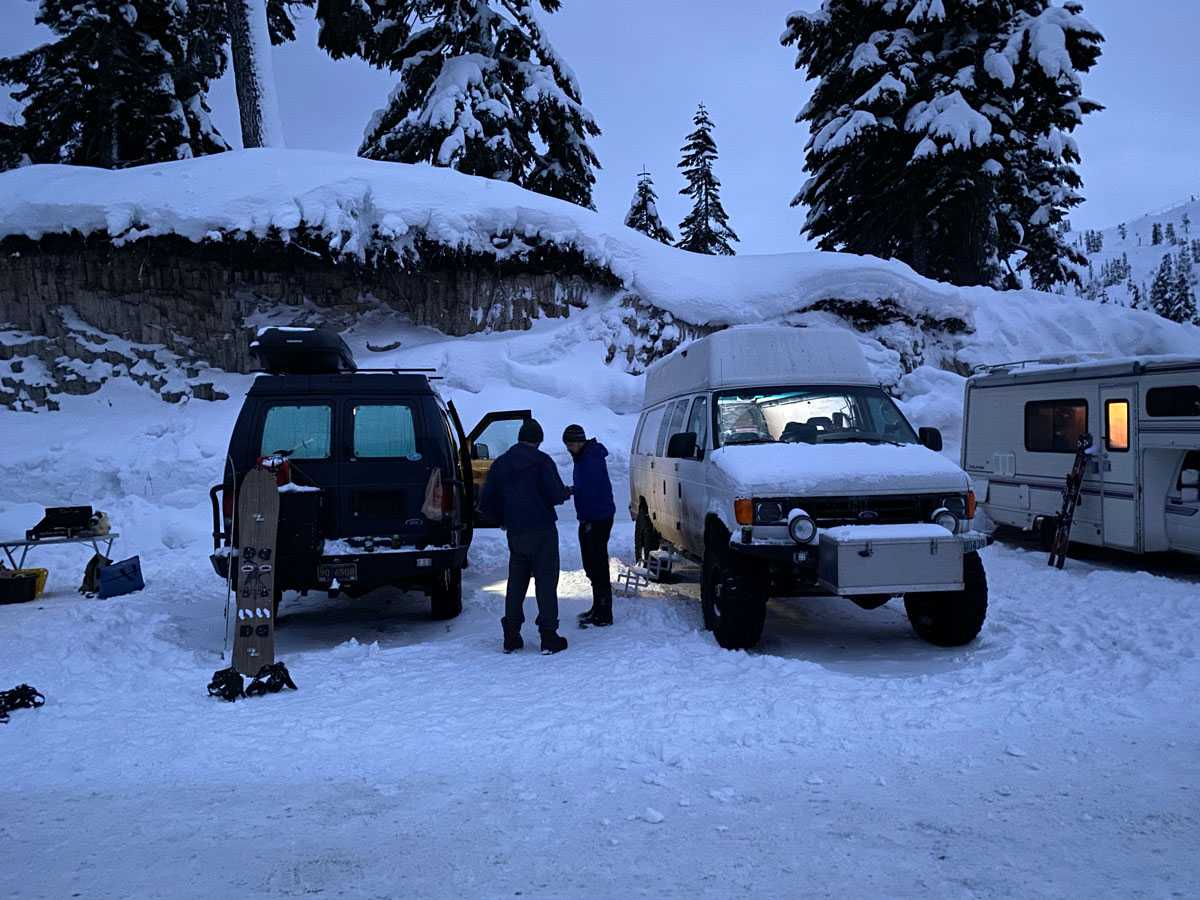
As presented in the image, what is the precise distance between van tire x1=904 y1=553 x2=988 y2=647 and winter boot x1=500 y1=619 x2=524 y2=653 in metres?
3.28

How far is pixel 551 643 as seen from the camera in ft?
20.6

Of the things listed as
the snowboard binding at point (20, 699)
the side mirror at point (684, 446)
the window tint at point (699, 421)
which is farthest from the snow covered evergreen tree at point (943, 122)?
the snowboard binding at point (20, 699)

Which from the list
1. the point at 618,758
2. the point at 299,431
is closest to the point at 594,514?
the point at 299,431

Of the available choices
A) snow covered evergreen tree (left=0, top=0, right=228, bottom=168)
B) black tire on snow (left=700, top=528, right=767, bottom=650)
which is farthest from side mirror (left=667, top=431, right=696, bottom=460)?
snow covered evergreen tree (left=0, top=0, right=228, bottom=168)

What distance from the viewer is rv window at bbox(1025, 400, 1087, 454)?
10.3 meters

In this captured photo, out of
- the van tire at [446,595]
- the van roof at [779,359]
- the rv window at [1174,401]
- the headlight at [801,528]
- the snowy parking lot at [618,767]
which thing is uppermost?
the van roof at [779,359]

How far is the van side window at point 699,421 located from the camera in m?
7.20

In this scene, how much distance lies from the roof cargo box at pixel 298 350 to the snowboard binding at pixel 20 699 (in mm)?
4406

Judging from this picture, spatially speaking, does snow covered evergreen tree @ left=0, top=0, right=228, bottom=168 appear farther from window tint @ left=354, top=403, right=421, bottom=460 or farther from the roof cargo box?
window tint @ left=354, top=403, right=421, bottom=460

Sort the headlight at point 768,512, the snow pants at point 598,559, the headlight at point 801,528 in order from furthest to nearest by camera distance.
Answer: the snow pants at point 598,559 < the headlight at point 768,512 < the headlight at point 801,528

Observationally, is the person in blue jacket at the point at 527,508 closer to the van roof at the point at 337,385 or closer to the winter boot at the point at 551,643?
the winter boot at the point at 551,643

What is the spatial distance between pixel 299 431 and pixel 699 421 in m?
3.59

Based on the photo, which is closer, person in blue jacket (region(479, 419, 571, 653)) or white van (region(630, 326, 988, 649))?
white van (region(630, 326, 988, 649))

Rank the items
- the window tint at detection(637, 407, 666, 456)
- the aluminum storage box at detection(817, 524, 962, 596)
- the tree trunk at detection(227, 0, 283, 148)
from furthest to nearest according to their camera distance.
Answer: the tree trunk at detection(227, 0, 283, 148) → the window tint at detection(637, 407, 666, 456) → the aluminum storage box at detection(817, 524, 962, 596)
